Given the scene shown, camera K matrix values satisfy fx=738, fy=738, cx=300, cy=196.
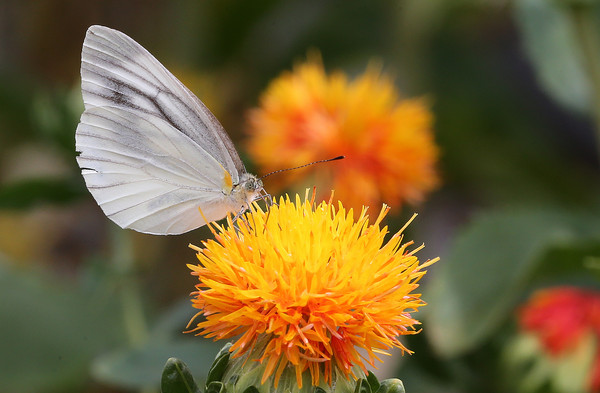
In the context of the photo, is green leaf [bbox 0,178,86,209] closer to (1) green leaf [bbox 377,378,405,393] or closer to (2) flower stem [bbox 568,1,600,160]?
(1) green leaf [bbox 377,378,405,393]

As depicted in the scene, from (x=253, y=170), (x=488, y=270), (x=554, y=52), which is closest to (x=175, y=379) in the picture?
(x=253, y=170)

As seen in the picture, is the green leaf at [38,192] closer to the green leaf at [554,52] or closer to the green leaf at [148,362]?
the green leaf at [148,362]

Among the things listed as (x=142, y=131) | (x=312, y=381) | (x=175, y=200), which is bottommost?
(x=312, y=381)

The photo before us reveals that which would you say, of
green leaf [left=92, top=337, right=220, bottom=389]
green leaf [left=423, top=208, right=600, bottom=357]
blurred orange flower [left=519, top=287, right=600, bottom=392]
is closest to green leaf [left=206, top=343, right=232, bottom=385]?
green leaf [left=92, top=337, right=220, bottom=389]

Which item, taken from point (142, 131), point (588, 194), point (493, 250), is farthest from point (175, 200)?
point (588, 194)

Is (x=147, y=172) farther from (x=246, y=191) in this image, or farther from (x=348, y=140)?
(x=348, y=140)

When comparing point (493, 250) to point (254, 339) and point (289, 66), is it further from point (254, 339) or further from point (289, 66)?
point (289, 66)

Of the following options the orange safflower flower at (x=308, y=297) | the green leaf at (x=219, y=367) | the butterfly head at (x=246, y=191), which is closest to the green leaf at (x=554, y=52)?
the butterfly head at (x=246, y=191)

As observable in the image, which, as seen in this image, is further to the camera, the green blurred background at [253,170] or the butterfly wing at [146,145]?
the green blurred background at [253,170]
